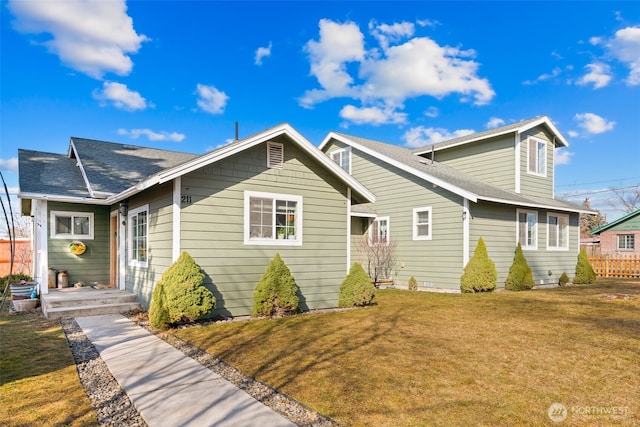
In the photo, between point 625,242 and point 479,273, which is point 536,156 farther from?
point 625,242

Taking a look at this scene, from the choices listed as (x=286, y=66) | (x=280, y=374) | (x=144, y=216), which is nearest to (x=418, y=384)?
(x=280, y=374)

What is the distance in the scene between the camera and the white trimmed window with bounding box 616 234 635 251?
2592 cm

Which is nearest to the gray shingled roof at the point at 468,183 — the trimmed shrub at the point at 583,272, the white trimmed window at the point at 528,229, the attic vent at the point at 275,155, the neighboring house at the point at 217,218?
the white trimmed window at the point at 528,229

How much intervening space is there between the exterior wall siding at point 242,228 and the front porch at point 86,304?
2.69m

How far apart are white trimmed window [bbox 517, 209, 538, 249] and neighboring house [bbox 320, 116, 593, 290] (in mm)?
38

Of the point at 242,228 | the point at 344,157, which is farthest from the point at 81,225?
the point at 344,157

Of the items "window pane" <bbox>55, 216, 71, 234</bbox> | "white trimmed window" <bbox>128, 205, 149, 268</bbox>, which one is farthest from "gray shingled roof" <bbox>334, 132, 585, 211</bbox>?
"window pane" <bbox>55, 216, 71, 234</bbox>

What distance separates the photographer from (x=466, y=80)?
21.6m

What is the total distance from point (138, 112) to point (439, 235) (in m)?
18.1

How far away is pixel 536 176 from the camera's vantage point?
15391mm

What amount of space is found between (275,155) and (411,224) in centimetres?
698

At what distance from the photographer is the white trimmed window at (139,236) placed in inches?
352

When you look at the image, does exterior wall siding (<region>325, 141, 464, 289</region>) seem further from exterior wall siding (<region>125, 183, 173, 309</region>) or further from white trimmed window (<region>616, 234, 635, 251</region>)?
white trimmed window (<region>616, 234, 635, 251</region>)

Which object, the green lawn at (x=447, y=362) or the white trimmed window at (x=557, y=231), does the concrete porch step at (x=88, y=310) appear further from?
the white trimmed window at (x=557, y=231)
